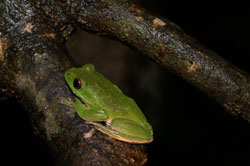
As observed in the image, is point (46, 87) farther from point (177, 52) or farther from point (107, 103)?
point (177, 52)

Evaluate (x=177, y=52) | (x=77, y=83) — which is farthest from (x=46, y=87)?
(x=177, y=52)

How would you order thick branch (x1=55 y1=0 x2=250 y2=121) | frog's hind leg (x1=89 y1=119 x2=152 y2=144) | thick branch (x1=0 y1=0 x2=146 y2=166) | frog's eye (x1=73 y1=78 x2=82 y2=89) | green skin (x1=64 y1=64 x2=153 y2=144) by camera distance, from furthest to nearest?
green skin (x1=64 y1=64 x2=153 y2=144) < frog's eye (x1=73 y1=78 x2=82 y2=89) < thick branch (x1=55 y1=0 x2=250 y2=121) < frog's hind leg (x1=89 y1=119 x2=152 y2=144) < thick branch (x1=0 y1=0 x2=146 y2=166)

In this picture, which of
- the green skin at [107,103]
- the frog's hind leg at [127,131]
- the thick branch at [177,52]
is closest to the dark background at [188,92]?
the green skin at [107,103]

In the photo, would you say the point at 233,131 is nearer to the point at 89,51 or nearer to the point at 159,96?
the point at 159,96

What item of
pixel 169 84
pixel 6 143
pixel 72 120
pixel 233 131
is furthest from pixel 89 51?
pixel 233 131

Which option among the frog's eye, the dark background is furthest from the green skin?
the dark background

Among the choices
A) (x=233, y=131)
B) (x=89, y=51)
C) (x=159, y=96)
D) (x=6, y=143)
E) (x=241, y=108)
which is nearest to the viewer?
(x=241, y=108)

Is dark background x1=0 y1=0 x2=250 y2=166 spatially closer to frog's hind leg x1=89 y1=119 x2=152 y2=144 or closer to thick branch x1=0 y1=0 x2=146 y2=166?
frog's hind leg x1=89 y1=119 x2=152 y2=144
